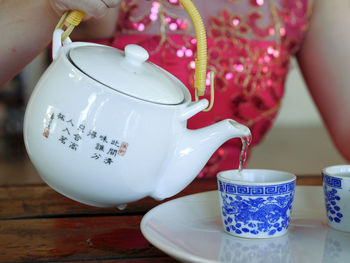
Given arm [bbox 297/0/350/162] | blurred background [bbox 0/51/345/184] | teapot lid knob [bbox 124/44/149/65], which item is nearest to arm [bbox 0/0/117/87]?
teapot lid knob [bbox 124/44/149/65]

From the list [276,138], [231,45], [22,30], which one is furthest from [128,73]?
[276,138]

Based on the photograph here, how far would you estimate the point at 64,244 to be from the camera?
511 mm

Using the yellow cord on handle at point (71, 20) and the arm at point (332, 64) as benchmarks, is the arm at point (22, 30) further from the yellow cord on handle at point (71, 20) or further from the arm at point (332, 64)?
→ the arm at point (332, 64)

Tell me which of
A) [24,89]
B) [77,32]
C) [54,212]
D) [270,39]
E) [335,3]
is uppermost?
[335,3]

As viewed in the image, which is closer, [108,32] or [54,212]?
[54,212]

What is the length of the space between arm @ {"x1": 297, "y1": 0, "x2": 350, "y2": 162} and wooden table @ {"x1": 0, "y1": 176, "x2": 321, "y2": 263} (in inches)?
14.5

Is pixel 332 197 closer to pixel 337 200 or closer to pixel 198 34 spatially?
pixel 337 200

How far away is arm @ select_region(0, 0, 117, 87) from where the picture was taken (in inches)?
28.8

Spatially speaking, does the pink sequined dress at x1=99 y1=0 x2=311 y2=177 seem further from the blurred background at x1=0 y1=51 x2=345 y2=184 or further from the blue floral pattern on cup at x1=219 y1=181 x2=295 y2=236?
the blurred background at x1=0 y1=51 x2=345 y2=184

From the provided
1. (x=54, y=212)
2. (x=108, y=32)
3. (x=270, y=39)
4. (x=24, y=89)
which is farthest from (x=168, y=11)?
(x=24, y=89)

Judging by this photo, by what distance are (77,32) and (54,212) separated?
16.1 inches

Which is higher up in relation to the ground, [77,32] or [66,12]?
[66,12]

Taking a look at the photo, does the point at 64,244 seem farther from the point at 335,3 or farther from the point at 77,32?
the point at 335,3

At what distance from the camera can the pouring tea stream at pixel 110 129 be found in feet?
1.54
